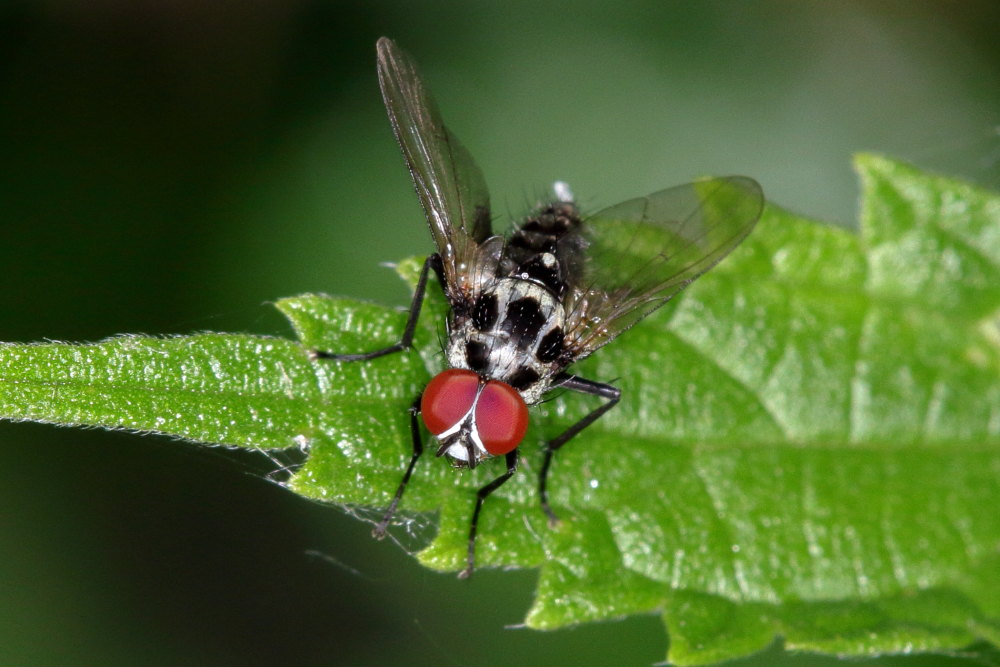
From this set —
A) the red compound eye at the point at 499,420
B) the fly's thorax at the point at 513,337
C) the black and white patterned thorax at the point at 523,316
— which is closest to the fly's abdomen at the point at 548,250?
the black and white patterned thorax at the point at 523,316

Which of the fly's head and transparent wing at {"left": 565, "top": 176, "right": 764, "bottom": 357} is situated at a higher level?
transparent wing at {"left": 565, "top": 176, "right": 764, "bottom": 357}

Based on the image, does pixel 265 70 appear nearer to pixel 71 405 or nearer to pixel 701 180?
pixel 701 180

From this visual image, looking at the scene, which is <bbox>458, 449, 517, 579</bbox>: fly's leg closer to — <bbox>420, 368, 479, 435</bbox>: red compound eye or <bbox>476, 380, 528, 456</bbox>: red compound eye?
<bbox>476, 380, 528, 456</bbox>: red compound eye

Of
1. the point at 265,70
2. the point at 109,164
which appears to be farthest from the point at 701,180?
the point at 109,164

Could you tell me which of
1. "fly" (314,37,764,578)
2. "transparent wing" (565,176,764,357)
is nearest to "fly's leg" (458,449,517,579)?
"fly" (314,37,764,578)

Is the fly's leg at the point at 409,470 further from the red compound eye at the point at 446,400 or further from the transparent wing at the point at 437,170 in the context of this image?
the transparent wing at the point at 437,170

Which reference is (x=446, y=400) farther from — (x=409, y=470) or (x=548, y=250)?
(x=548, y=250)

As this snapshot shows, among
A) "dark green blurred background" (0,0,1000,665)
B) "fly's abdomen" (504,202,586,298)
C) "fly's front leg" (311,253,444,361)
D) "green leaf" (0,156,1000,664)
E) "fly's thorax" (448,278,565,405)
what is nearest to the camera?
"green leaf" (0,156,1000,664)
